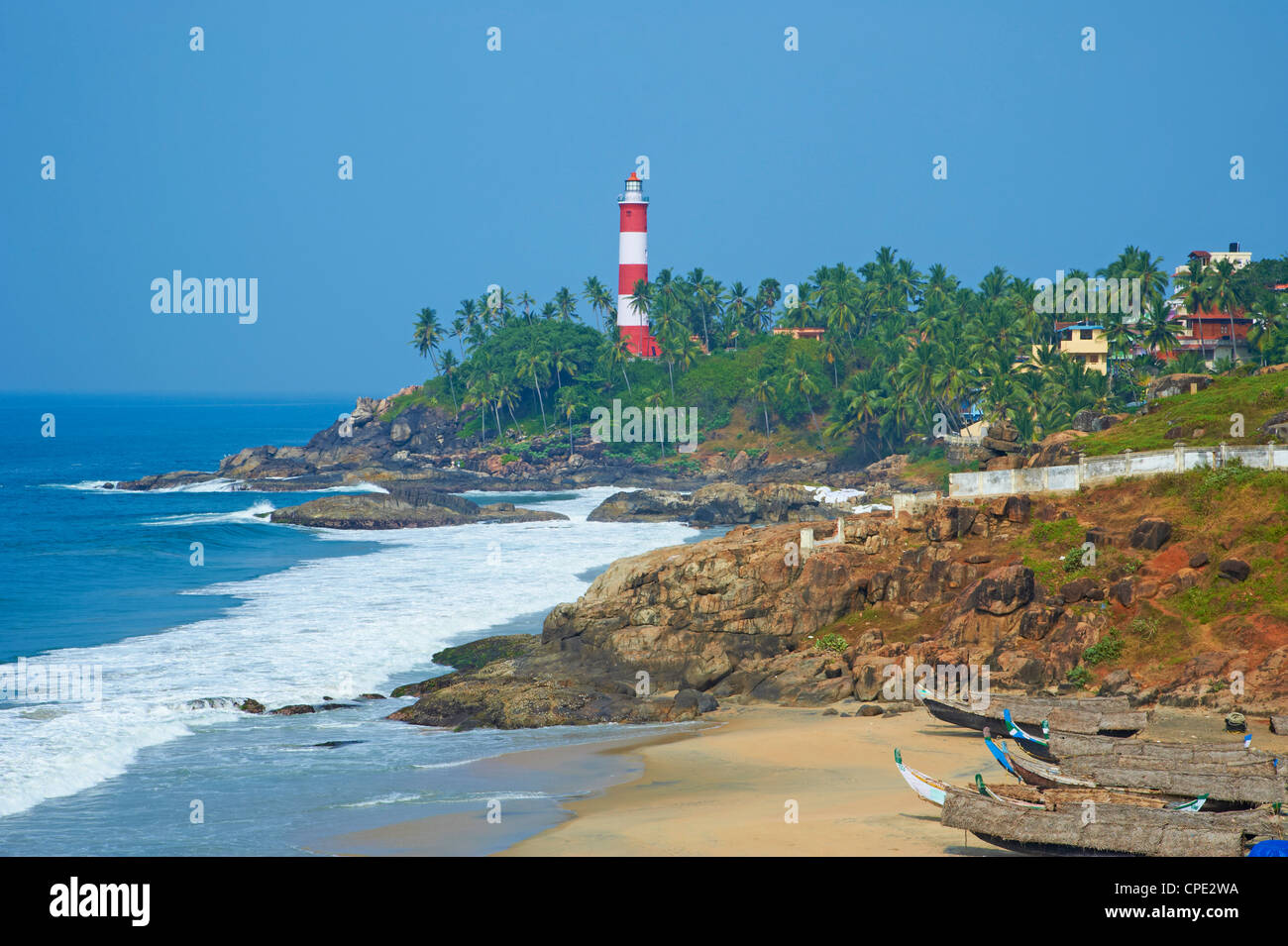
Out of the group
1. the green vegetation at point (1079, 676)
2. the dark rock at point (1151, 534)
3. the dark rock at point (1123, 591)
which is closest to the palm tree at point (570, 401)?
the dark rock at point (1151, 534)

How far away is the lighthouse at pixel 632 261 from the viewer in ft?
341

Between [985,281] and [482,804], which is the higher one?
[985,281]

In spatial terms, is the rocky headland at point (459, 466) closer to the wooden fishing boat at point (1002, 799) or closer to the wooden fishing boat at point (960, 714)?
the wooden fishing boat at point (960, 714)

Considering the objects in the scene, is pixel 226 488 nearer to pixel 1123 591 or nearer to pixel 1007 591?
pixel 1007 591

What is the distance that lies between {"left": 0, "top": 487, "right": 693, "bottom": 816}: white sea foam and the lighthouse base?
1906 inches

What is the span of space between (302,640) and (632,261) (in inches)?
2848

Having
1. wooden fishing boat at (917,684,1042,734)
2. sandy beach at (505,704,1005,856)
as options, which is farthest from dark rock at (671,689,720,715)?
wooden fishing boat at (917,684,1042,734)

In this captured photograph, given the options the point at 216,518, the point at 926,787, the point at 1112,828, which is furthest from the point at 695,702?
the point at 216,518

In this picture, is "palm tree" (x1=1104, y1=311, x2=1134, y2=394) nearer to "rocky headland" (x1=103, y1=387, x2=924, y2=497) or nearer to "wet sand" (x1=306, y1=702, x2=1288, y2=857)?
"rocky headland" (x1=103, y1=387, x2=924, y2=497)

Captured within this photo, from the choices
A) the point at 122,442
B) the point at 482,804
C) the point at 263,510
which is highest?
the point at 122,442

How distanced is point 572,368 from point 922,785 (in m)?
91.5

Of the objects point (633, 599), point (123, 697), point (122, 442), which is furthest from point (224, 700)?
point (122, 442)

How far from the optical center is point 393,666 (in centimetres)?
3550
